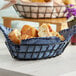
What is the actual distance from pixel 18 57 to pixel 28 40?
75mm

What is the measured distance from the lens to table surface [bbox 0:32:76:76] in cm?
82

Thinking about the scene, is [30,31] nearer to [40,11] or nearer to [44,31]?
[44,31]

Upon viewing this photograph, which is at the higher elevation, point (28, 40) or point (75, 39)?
point (28, 40)

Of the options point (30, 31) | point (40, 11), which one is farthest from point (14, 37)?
point (40, 11)

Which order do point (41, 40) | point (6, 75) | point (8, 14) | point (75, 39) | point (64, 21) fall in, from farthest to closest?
point (8, 14) < point (64, 21) < point (75, 39) < point (41, 40) < point (6, 75)

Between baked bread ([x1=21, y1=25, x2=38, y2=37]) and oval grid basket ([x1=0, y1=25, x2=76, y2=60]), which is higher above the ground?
baked bread ([x1=21, y1=25, x2=38, y2=37])

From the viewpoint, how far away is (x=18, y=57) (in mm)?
970

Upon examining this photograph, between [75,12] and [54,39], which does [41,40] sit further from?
[75,12]

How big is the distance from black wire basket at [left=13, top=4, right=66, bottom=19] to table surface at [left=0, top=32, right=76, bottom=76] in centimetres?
80

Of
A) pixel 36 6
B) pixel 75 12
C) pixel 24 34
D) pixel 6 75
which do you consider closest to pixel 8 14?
pixel 36 6

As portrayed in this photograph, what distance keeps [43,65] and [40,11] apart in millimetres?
967

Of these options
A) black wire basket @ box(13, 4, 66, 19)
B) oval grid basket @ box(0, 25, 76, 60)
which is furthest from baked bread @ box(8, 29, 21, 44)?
black wire basket @ box(13, 4, 66, 19)

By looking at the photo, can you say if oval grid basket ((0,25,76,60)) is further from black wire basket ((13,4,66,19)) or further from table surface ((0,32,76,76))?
black wire basket ((13,4,66,19))

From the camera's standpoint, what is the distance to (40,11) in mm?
1846
